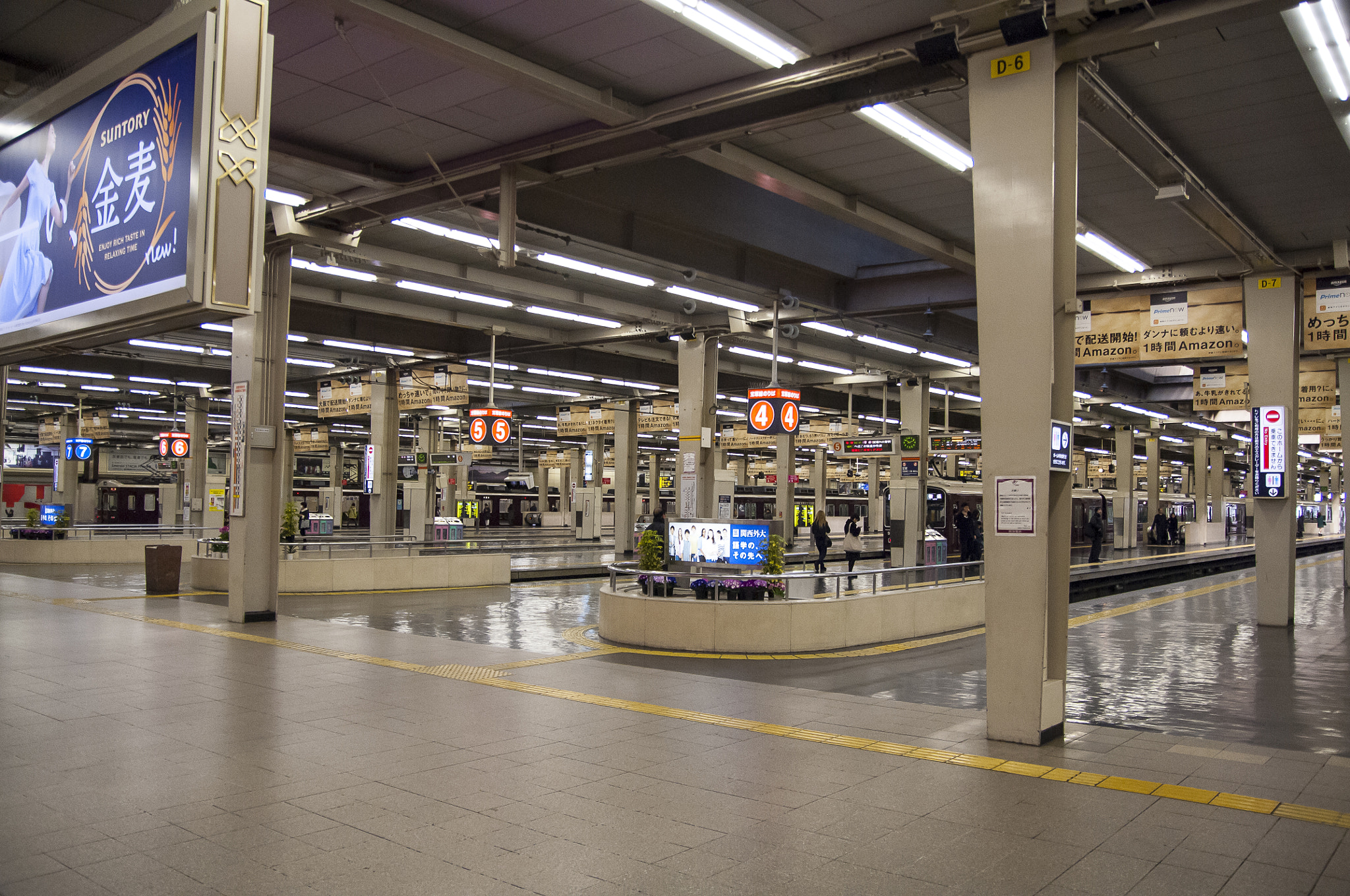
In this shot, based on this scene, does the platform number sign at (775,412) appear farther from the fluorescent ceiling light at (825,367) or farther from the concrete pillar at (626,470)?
the concrete pillar at (626,470)

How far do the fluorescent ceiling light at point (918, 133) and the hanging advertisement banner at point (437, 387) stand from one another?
15.5 m

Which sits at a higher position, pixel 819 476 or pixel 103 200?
pixel 103 200

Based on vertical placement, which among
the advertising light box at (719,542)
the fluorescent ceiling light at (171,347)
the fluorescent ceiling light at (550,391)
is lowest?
the advertising light box at (719,542)

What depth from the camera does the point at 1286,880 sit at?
438 centimetres

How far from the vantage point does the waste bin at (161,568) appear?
55.4ft

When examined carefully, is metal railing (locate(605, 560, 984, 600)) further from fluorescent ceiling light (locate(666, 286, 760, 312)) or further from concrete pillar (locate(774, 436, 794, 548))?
concrete pillar (locate(774, 436, 794, 548))

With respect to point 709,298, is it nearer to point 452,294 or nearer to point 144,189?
point 452,294

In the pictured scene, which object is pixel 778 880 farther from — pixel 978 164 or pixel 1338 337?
pixel 1338 337

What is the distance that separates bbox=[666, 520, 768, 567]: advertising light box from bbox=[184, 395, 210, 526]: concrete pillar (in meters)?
27.5

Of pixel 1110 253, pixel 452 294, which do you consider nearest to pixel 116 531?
pixel 452 294

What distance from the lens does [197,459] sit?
35.6 meters

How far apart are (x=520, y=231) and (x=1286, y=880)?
12.8m

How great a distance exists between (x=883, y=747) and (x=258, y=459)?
1080 cm

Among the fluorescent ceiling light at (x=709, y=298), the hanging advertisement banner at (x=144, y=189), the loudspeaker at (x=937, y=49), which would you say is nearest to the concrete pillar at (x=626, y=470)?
the fluorescent ceiling light at (x=709, y=298)
